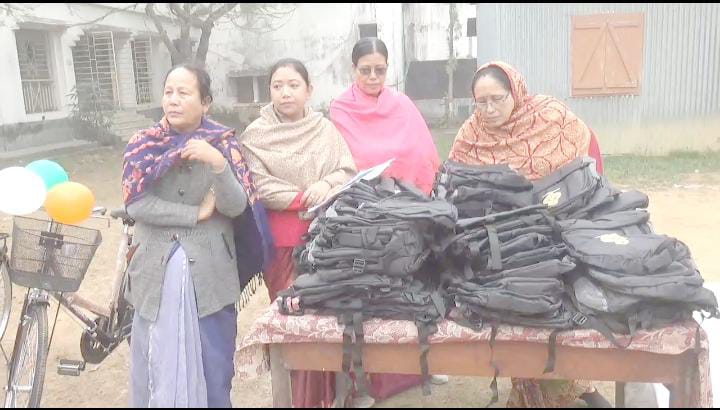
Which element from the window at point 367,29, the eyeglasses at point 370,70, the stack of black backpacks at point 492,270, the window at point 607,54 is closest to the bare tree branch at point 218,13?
the window at point 367,29

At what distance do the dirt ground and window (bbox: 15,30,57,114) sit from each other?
579 cm

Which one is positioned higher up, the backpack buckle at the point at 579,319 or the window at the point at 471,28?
the window at the point at 471,28

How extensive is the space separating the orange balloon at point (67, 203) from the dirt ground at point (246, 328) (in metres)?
0.99

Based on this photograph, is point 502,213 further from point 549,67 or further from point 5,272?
point 549,67

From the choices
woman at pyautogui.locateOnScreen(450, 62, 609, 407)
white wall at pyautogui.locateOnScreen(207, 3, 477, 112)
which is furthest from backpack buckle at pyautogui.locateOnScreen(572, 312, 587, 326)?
white wall at pyautogui.locateOnScreen(207, 3, 477, 112)

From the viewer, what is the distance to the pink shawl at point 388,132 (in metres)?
3.10

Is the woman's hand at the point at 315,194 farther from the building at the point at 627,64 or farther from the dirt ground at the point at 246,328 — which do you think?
the building at the point at 627,64

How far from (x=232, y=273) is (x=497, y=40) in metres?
8.81

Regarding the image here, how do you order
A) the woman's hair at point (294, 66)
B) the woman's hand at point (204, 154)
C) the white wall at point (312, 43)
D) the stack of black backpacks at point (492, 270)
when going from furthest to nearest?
1. the white wall at point (312, 43)
2. the woman's hair at point (294, 66)
3. the woman's hand at point (204, 154)
4. the stack of black backpacks at point (492, 270)

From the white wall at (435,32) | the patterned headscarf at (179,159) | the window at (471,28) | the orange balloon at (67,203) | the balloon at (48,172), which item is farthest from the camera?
the white wall at (435,32)

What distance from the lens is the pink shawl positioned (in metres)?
3.10

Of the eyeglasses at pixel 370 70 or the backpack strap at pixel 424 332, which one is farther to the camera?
the eyeglasses at pixel 370 70

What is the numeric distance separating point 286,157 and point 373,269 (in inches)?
36.4

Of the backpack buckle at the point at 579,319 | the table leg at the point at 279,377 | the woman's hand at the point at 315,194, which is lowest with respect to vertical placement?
the table leg at the point at 279,377
